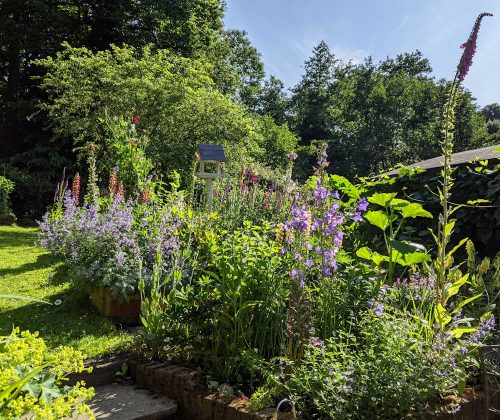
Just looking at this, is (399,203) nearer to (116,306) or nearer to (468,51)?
(468,51)

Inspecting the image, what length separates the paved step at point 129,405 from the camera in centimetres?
223

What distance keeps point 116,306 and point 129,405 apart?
4.66 feet

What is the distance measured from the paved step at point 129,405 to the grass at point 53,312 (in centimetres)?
49

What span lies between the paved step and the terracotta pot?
3.69 ft

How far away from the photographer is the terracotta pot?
367 centimetres

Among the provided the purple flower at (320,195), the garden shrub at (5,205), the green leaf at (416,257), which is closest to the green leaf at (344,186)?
the green leaf at (416,257)

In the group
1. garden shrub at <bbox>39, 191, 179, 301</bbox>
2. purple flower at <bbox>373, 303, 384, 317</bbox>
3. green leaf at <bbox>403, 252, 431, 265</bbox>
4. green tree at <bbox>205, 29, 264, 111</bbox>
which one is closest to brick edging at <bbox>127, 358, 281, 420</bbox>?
purple flower at <bbox>373, 303, 384, 317</bbox>

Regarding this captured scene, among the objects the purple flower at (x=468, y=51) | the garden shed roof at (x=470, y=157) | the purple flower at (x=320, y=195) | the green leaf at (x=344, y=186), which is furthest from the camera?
the green leaf at (x=344, y=186)

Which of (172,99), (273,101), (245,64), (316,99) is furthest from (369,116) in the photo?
(172,99)

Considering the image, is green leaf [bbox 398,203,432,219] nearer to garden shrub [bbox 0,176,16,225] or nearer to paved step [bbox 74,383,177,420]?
paved step [bbox 74,383,177,420]

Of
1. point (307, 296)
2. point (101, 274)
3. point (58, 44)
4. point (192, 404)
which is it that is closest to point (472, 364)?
point (307, 296)

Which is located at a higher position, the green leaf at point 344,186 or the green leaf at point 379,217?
the green leaf at point 344,186

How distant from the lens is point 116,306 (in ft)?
12.0

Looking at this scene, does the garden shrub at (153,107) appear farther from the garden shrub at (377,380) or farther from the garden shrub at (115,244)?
the garden shrub at (377,380)
